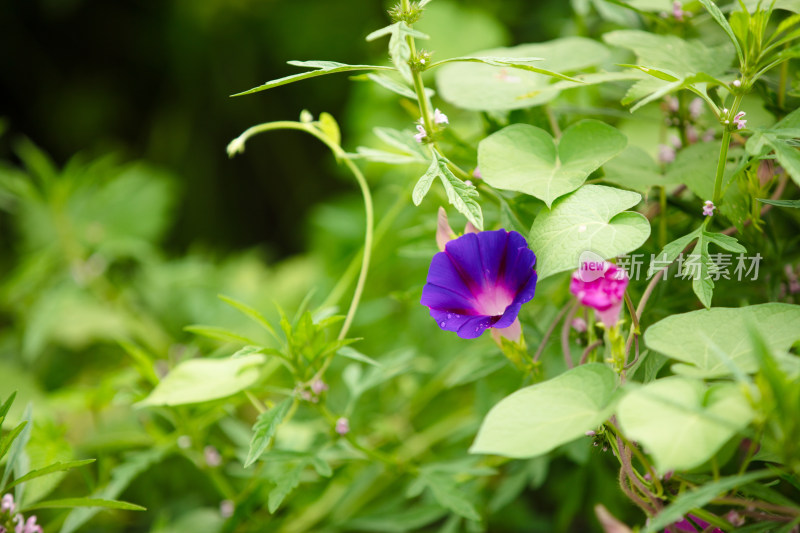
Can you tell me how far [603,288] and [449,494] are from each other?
1.02 ft

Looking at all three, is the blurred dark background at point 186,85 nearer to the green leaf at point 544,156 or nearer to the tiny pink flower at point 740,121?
the green leaf at point 544,156

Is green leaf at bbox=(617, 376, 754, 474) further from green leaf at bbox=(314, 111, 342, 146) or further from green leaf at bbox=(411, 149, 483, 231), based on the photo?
green leaf at bbox=(314, 111, 342, 146)

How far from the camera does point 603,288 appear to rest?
0.51 metres

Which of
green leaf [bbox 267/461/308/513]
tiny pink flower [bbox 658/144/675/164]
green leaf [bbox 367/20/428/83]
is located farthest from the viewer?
tiny pink flower [bbox 658/144/675/164]

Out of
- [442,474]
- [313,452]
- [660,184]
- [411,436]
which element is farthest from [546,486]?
[660,184]

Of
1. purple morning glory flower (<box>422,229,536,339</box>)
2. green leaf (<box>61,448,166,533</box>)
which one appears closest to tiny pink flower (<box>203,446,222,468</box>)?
green leaf (<box>61,448,166,533</box>)

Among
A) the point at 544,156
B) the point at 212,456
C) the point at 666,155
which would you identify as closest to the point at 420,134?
the point at 544,156

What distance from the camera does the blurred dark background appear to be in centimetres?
175

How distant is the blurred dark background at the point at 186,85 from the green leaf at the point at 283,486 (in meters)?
1.29

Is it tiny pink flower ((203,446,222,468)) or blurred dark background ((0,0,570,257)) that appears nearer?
tiny pink flower ((203,446,222,468))

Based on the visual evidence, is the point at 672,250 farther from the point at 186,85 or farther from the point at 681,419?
the point at 186,85

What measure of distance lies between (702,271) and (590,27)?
77 cm

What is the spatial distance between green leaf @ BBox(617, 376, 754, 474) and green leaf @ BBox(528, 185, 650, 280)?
0.12 meters

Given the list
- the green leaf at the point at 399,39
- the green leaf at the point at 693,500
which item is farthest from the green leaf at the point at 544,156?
the green leaf at the point at 693,500
